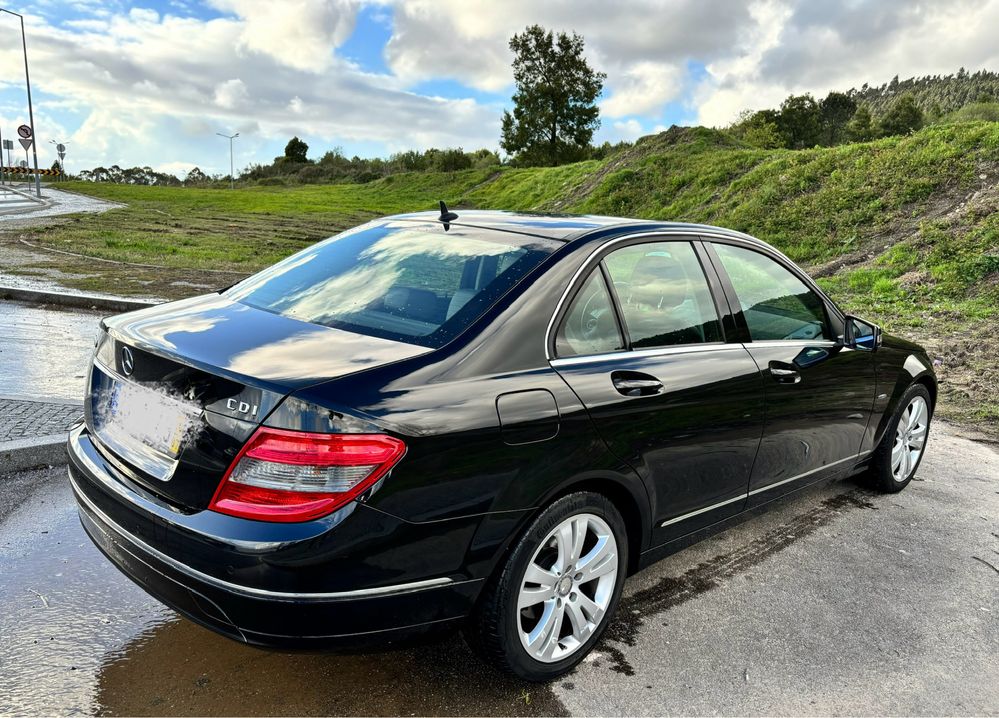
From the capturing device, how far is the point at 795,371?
3.77m

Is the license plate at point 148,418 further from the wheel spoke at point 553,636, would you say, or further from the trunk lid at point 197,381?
the wheel spoke at point 553,636

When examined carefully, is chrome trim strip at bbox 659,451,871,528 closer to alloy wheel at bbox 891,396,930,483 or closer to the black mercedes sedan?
the black mercedes sedan

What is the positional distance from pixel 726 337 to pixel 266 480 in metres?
2.16

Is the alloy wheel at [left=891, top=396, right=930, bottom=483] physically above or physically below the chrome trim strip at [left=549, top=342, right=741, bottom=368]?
below

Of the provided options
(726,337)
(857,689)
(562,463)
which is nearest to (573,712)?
(562,463)

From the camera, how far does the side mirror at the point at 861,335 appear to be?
4.23 m

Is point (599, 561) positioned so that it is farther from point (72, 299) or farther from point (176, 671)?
point (72, 299)

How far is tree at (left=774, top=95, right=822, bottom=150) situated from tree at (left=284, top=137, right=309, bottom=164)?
170 feet

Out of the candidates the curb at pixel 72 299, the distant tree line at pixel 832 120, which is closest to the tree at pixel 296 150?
the distant tree line at pixel 832 120

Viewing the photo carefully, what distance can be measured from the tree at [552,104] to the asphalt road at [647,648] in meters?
54.3

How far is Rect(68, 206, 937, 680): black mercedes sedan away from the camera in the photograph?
2.24m

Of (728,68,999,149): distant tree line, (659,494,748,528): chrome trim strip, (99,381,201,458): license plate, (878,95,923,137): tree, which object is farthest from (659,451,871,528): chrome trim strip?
(878,95,923,137): tree

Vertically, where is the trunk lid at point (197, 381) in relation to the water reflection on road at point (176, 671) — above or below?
above

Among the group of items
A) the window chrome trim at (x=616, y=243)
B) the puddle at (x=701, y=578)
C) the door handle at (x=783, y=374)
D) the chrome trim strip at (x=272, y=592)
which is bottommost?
the puddle at (x=701, y=578)
